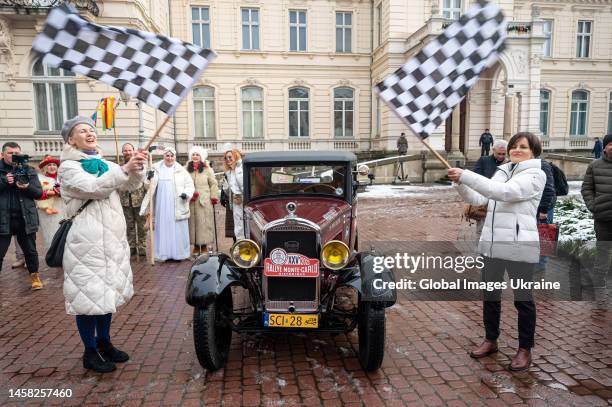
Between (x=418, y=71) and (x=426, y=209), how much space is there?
9.57 meters

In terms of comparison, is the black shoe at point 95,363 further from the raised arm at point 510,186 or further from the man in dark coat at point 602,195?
the man in dark coat at point 602,195

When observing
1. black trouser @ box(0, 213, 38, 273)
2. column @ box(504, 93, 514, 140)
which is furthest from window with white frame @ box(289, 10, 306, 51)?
black trouser @ box(0, 213, 38, 273)

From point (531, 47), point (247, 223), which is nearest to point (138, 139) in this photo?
point (247, 223)

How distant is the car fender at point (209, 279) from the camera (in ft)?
11.5

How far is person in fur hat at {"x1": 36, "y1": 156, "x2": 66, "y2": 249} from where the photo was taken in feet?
22.5

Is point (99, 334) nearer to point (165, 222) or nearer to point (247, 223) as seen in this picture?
point (247, 223)

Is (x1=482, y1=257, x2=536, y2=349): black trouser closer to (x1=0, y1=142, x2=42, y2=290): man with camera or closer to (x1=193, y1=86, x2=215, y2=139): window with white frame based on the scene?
(x1=0, y1=142, x2=42, y2=290): man with camera

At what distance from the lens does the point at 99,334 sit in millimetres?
3707

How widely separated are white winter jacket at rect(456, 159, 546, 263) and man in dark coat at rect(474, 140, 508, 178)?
2.25 metres

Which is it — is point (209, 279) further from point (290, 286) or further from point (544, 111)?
point (544, 111)

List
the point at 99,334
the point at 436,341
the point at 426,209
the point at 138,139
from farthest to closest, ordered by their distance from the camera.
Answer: the point at 138,139 < the point at 426,209 < the point at 436,341 < the point at 99,334

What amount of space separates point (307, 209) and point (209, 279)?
122 cm

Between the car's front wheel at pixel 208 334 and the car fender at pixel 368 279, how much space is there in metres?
1.10

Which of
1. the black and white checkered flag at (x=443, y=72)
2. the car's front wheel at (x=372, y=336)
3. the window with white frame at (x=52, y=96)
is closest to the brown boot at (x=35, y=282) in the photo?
the car's front wheel at (x=372, y=336)
